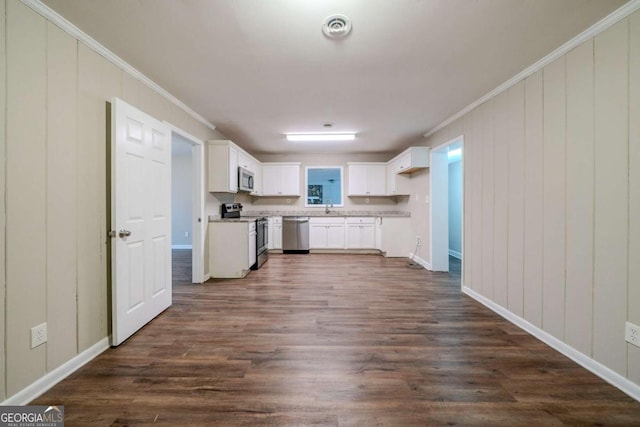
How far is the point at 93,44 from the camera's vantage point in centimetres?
185

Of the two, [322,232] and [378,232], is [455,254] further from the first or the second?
[322,232]

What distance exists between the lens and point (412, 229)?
5.24m

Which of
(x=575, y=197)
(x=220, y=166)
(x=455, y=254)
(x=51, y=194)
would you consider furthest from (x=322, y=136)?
(x=455, y=254)

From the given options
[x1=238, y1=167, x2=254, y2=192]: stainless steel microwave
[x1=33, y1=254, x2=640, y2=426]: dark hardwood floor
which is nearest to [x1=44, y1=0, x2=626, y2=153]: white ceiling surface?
[x1=238, y1=167, x2=254, y2=192]: stainless steel microwave

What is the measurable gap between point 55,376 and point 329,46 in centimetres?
294

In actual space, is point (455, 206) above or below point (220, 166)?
below

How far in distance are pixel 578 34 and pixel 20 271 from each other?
3.91 m

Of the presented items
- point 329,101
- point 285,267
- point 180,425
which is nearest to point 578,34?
point 329,101

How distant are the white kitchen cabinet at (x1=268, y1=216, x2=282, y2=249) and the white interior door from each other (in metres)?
3.15

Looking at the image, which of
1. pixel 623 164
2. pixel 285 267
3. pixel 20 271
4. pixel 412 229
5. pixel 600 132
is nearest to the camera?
pixel 20 271

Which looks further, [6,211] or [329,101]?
[329,101]

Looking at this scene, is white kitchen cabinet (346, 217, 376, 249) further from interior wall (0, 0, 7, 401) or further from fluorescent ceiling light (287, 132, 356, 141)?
interior wall (0, 0, 7, 401)

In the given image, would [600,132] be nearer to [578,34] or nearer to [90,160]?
[578,34]

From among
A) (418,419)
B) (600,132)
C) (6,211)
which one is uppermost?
(600,132)
